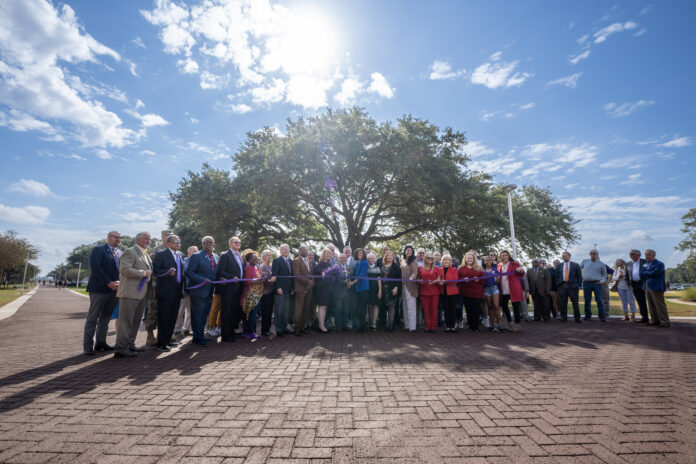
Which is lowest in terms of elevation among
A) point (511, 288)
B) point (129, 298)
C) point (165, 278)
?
point (129, 298)

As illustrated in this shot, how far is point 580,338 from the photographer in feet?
25.1

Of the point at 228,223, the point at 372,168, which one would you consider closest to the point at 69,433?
the point at 372,168

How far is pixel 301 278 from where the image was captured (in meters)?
8.37

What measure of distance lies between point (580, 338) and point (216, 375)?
7629 millimetres

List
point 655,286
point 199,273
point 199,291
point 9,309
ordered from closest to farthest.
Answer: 1. point 199,291
2. point 199,273
3. point 655,286
4. point 9,309

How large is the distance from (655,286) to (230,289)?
1115cm

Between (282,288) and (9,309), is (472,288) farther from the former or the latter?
(9,309)

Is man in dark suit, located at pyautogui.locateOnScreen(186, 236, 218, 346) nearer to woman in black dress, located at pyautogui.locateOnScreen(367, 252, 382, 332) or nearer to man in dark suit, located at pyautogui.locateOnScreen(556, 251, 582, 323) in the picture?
woman in black dress, located at pyautogui.locateOnScreen(367, 252, 382, 332)

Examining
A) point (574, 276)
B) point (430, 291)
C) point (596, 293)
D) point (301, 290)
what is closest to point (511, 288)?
point (430, 291)

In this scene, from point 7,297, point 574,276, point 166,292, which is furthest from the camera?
point 7,297

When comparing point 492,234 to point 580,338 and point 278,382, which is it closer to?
point 580,338

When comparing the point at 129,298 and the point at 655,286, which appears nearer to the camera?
the point at 129,298

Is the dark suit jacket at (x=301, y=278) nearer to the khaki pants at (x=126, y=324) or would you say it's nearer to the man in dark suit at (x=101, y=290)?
the khaki pants at (x=126, y=324)

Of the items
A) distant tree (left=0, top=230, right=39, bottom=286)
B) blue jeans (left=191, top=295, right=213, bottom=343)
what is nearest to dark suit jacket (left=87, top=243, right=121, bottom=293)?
blue jeans (left=191, top=295, right=213, bottom=343)
